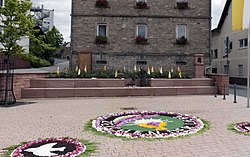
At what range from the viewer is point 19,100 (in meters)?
12.3

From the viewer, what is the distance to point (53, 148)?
4.89m

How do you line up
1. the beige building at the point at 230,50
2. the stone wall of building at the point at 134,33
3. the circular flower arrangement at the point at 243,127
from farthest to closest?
the beige building at the point at 230,50 → the stone wall of building at the point at 134,33 → the circular flower arrangement at the point at 243,127

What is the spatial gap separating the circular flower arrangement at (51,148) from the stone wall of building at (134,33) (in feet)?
51.5

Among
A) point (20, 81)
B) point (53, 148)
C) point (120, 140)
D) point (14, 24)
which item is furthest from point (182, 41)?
point (53, 148)

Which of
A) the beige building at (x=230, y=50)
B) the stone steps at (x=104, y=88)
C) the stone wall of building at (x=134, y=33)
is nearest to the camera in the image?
the stone steps at (x=104, y=88)

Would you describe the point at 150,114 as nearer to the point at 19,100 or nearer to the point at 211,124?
the point at 211,124

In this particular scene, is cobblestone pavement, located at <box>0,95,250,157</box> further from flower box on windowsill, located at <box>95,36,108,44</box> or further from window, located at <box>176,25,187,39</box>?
window, located at <box>176,25,187,39</box>

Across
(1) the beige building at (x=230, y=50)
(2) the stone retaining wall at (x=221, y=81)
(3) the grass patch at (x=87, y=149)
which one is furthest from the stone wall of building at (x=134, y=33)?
(3) the grass patch at (x=87, y=149)

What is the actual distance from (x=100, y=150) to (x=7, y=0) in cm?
940

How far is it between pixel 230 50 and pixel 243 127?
23.6 metres

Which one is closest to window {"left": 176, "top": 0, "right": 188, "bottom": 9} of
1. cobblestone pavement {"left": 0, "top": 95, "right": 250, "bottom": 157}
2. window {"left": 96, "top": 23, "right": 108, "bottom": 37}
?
window {"left": 96, "top": 23, "right": 108, "bottom": 37}

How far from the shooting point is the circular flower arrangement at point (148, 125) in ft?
19.9

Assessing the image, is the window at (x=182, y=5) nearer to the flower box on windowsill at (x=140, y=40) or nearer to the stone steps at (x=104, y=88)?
the flower box on windowsill at (x=140, y=40)

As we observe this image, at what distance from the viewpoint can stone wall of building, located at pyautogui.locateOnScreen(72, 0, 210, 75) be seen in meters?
20.9
